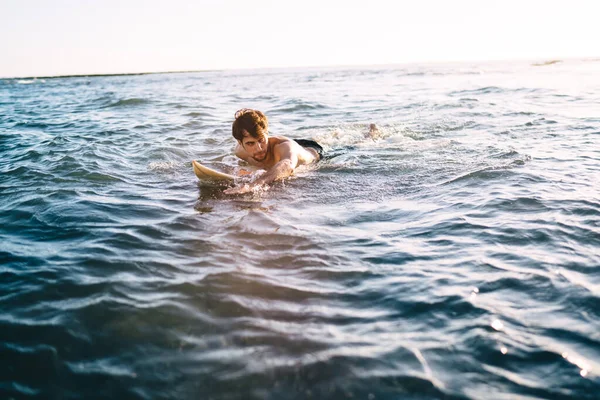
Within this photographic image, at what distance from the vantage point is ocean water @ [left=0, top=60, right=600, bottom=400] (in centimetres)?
259

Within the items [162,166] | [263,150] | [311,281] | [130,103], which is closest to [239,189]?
[263,150]

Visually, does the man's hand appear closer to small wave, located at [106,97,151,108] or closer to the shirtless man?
the shirtless man

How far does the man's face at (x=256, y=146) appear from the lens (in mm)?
6701

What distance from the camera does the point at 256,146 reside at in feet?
22.6

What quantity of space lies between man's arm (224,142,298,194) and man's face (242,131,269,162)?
21cm

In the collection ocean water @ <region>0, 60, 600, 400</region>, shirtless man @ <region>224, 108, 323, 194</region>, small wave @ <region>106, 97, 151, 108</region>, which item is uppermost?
small wave @ <region>106, 97, 151, 108</region>

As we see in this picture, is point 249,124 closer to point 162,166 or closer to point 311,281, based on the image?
point 162,166

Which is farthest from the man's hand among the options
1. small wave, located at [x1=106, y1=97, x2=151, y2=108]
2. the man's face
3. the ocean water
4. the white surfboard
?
small wave, located at [x1=106, y1=97, x2=151, y2=108]

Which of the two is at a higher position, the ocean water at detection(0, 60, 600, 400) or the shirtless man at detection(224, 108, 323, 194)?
the shirtless man at detection(224, 108, 323, 194)

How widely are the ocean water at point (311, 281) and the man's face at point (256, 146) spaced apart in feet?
2.11

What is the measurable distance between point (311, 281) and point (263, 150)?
3.77m

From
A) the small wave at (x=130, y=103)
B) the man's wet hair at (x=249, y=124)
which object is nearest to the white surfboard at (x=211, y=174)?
the man's wet hair at (x=249, y=124)

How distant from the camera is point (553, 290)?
3414mm

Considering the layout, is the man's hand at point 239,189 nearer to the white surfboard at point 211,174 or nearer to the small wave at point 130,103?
the white surfboard at point 211,174
